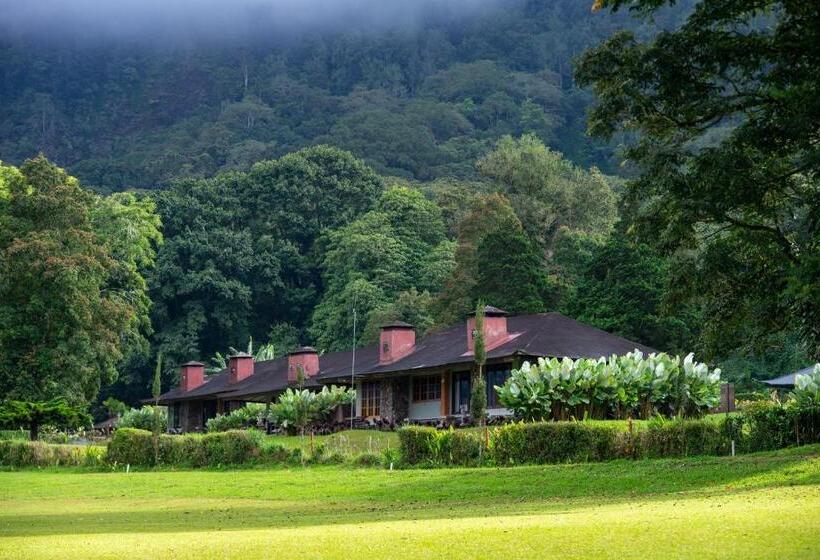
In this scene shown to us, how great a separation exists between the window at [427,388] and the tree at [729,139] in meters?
24.0

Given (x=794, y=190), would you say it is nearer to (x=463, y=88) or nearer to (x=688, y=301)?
(x=688, y=301)

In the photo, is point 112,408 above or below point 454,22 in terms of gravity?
below

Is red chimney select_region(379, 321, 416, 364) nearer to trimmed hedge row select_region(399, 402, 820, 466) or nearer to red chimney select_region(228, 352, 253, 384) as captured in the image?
red chimney select_region(228, 352, 253, 384)

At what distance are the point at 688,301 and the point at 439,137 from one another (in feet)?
367

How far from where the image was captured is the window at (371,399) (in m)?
52.6

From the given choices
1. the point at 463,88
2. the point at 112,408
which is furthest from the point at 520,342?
the point at 463,88

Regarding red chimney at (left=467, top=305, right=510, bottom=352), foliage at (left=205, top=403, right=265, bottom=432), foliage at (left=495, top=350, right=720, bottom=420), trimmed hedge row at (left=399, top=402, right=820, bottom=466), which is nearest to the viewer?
trimmed hedge row at (left=399, top=402, right=820, bottom=466)

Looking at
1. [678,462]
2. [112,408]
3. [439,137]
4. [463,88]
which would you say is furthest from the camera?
[463,88]

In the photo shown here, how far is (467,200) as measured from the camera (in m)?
96.9

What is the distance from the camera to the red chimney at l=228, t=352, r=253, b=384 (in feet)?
212

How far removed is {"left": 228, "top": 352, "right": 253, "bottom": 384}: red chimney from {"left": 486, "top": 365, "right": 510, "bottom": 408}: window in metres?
21.3

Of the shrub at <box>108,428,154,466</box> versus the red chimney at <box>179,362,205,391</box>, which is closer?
the shrub at <box>108,428,154,466</box>

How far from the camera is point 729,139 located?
2434 cm

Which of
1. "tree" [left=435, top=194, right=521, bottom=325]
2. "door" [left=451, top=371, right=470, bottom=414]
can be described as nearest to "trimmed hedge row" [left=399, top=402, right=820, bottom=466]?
"door" [left=451, top=371, right=470, bottom=414]
